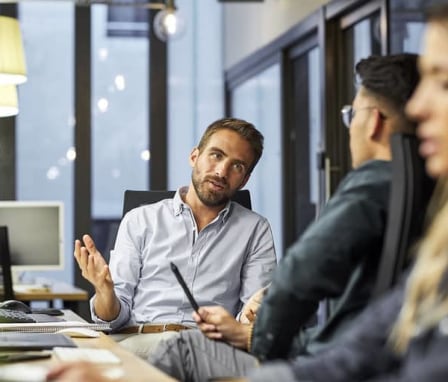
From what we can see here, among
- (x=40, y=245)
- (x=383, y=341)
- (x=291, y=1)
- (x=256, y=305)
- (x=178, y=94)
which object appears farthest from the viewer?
(x=178, y=94)

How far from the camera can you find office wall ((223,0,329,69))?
679 centimetres

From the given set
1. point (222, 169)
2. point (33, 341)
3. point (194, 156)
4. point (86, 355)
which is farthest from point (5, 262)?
point (86, 355)

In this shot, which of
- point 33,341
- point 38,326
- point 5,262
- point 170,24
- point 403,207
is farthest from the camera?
point 170,24

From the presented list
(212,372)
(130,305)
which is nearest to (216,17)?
(130,305)

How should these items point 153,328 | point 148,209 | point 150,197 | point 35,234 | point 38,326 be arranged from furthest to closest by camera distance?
point 35,234 → point 150,197 → point 148,209 → point 153,328 → point 38,326

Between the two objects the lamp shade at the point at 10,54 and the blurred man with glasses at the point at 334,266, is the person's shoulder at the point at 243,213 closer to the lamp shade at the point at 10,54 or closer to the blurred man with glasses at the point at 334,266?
the blurred man with glasses at the point at 334,266

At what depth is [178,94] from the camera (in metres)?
8.50

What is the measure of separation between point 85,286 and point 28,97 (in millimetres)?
1634

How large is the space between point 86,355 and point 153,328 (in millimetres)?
1088

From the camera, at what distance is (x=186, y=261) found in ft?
10.8

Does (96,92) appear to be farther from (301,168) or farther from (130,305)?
(130,305)

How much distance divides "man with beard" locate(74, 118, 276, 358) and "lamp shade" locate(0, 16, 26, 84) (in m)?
1.81

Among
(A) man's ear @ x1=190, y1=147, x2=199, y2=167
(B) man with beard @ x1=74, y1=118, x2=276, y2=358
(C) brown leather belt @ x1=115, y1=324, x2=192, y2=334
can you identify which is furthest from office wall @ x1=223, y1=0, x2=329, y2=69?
(C) brown leather belt @ x1=115, y1=324, x2=192, y2=334

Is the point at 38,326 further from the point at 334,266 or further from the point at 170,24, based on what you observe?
the point at 170,24
